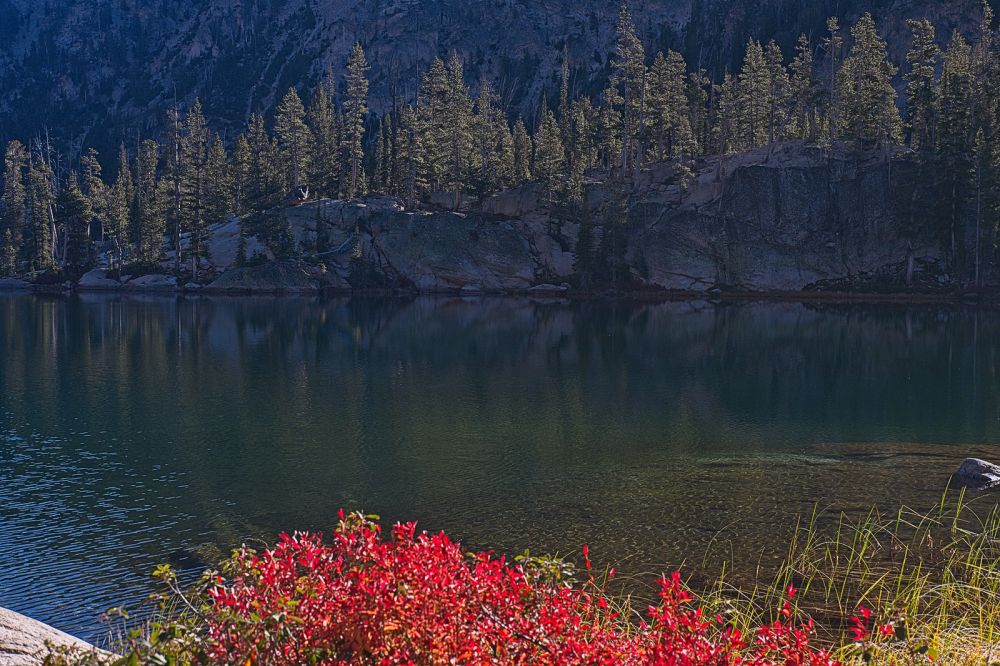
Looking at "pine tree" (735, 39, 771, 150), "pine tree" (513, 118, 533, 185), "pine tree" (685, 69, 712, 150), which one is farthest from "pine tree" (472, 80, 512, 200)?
"pine tree" (735, 39, 771, 150)

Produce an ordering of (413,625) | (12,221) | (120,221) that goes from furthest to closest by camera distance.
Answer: (12,221) < (120,221) < (413,625)

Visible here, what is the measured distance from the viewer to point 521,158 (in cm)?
10988

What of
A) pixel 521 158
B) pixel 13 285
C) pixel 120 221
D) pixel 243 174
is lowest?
pixel 13 285

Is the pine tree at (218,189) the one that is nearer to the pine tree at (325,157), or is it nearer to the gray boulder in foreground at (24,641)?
the pine tree at (325,157)

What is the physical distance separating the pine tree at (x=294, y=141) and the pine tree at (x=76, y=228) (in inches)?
1069

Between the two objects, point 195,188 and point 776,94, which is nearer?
point 776,94

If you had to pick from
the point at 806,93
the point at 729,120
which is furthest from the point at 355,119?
the point at 806,93

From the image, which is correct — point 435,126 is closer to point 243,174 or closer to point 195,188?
point 243,174

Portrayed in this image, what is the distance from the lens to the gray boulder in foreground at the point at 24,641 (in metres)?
6.09

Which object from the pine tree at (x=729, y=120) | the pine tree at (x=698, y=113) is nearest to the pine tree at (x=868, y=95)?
the pine tree at (x=729, y=120)

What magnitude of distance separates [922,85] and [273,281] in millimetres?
76592

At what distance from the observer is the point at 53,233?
383 feet

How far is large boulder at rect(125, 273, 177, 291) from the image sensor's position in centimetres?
10450

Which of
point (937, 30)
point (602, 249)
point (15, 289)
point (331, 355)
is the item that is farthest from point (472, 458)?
point (937, 30)
